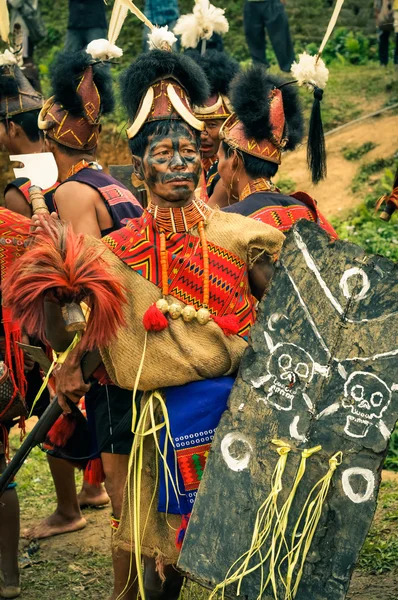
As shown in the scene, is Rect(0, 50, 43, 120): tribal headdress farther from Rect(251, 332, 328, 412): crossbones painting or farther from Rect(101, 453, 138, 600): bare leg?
Rect(251, 332, 328, 412): crossbones painting

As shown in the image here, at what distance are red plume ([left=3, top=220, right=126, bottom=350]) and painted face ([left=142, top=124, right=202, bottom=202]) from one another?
1.19 feet

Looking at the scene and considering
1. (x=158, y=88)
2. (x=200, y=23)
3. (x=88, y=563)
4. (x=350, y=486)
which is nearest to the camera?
(x=350, y=486)

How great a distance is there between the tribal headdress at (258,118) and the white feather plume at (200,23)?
6.34ft

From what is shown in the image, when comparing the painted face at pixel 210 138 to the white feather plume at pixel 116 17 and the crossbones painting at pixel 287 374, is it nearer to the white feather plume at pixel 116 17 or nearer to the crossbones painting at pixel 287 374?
the white feather plume at pixel 116 17

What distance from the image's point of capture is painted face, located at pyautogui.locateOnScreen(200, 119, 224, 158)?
6180mm

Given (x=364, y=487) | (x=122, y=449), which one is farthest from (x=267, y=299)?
(x=122, y=449)

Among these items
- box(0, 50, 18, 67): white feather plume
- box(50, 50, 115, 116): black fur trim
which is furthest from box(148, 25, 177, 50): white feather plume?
box(0, 50, 18, 67): white feather plume

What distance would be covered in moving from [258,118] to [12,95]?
1.73m

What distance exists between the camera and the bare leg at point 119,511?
407 centimetres

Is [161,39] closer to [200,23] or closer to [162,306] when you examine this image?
[162,306]

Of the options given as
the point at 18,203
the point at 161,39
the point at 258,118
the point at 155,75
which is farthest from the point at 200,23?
the point at 155,75

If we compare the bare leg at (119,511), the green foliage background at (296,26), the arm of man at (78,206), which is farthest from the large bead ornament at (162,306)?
the green foliage background at (296,26)

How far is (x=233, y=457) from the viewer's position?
3.34 m

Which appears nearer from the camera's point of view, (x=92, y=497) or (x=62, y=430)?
(x=62, y=430)
